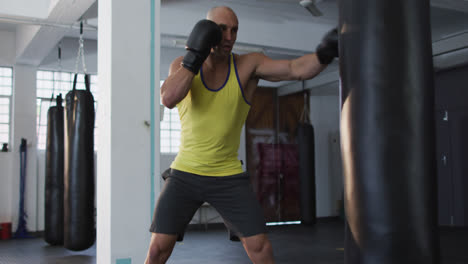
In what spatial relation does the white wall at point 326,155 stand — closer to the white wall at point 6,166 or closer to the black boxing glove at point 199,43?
the white wall at point 6,166

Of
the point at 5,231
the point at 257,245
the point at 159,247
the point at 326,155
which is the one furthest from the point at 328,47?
the point at 326,155

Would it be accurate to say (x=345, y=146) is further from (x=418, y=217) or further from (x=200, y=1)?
(x=200, y=1)

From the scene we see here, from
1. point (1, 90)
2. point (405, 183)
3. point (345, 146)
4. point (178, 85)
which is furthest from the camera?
point (1, 90)

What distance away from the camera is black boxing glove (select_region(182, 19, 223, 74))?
1.69m

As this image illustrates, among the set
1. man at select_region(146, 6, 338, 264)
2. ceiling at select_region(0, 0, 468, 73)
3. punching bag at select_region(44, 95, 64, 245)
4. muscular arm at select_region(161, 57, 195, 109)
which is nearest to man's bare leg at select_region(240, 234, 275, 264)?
man at select_region(146, 6, 338, 264)

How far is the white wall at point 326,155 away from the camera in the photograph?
10.1m

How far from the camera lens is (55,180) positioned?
572 cm

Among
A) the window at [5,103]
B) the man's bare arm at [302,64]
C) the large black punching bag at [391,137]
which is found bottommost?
the large black punching bag at [391,137]

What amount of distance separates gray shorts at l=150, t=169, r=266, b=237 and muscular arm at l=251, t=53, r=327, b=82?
0.43 meters

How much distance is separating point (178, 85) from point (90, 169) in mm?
3133

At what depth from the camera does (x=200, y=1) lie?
5.47m

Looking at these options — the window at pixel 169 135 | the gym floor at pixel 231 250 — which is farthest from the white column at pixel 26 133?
the window at pixel 169 135

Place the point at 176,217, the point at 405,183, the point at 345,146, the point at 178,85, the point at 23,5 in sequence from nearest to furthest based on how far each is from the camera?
the point at 405,183 < the point at 345,146 < the point at 178,85 < the point at 176,217 < the point at 23,5

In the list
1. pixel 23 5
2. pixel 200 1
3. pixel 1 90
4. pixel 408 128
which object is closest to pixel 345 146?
pixel 408 128
